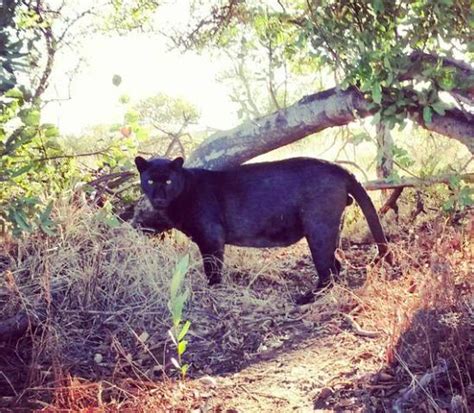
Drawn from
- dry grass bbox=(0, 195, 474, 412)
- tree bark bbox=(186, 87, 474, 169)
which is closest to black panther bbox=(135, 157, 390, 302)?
dry grass bbox=(0, 195, 474, 412)

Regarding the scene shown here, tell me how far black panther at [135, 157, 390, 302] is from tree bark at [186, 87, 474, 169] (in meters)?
0.52

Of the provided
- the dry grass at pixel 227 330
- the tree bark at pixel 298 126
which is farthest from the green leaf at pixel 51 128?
the tree bark at pixel 298 126

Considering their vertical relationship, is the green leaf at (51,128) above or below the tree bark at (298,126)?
above

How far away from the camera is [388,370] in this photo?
304cm

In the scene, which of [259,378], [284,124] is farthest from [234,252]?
[259,378]

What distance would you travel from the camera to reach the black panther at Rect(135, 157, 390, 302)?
4969 millimetres

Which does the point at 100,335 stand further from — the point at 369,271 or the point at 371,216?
the point at 371,216

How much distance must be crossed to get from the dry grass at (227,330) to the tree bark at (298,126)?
802mm

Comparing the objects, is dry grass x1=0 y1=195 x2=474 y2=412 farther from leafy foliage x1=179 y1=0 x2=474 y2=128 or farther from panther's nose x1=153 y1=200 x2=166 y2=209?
leafy foliage x1=179 y1=0 x2=474 y2=128

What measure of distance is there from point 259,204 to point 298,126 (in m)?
0.86

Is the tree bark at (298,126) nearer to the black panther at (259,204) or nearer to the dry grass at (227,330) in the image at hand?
the black panther at (259,204)

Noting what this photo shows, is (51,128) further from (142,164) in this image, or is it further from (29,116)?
(142,164)

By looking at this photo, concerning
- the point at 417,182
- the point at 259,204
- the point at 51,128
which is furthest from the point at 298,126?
the point at 51,128

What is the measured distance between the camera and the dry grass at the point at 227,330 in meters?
2.95
